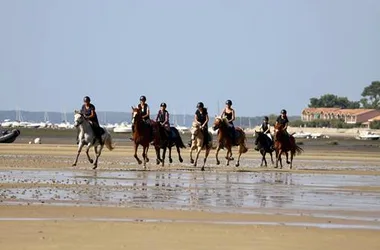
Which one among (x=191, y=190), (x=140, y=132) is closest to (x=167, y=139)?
(x=140, y=132)

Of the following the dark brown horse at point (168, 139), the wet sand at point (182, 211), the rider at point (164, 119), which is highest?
the rider at point (164, 119)

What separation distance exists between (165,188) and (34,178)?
3.90m

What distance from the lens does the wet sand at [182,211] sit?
1521cm

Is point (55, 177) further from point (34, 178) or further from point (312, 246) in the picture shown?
point (312, 246)

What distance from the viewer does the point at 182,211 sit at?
19.3 metres

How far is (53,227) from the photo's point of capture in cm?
1625

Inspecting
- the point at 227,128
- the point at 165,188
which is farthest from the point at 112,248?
the point at 227,128

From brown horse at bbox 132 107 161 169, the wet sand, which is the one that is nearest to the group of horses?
brown horse at bbox 132 107 161 169

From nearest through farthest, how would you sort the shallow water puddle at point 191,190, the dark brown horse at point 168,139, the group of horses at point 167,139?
the shallow water puddle at point 191,190 → the group of horses at point 167,139 → the dark brown horse at point 168,139

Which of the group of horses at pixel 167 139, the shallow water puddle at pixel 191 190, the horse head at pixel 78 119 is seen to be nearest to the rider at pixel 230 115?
the group of horses at pixel 167 139

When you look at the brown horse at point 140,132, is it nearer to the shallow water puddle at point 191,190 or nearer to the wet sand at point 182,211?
the shallow water puddle at point 191,190

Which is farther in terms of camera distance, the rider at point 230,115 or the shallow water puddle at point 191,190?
the rider at point 230,115

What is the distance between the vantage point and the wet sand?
49.9ft

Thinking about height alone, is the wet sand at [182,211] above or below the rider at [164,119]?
below
